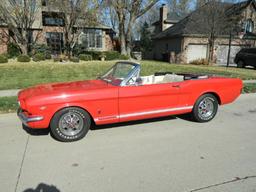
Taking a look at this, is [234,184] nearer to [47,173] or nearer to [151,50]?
[47,173]

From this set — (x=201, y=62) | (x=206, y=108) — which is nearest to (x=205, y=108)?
(x=206, y=108)

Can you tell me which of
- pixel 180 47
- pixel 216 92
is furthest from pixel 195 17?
pixel 216 92

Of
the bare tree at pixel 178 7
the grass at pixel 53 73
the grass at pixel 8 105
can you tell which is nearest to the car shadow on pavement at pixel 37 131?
the grass at pixel 8 105

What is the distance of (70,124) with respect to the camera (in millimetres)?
4598

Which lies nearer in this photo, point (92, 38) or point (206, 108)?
point (206, 108)

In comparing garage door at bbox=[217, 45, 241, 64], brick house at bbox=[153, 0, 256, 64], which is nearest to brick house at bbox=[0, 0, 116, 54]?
brick house at bbox=[153, 0, 256, 64]

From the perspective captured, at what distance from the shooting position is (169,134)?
4969mm

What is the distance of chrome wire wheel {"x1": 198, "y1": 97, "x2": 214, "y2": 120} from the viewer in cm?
571

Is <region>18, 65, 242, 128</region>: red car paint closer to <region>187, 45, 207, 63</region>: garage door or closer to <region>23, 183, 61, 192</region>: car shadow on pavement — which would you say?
<region>23, 183, 61, 192</region>: car shadow on pavement

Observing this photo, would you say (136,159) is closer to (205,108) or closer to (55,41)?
(205,108)

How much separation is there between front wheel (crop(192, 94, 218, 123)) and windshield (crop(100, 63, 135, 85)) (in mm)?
1687

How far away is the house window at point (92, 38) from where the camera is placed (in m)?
28.6

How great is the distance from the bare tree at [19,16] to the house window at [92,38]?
6879 millimetres

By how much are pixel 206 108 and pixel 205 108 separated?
0.10ft
